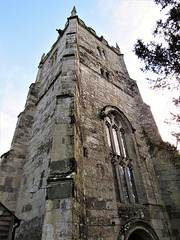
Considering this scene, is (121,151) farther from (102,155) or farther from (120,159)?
(102,155)

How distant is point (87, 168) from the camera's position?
5.29 meters

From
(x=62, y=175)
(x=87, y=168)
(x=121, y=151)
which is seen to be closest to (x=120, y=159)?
(x=121, y=151)

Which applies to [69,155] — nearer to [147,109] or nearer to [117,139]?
[117,139]

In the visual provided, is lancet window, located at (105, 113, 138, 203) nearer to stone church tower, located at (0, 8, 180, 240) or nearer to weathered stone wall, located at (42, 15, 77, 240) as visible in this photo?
stone church tower, located at (0, 8, 180, 240)

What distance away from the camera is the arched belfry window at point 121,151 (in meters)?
6.30

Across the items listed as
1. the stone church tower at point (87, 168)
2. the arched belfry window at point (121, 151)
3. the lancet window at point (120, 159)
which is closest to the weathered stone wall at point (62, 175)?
the stone church tower at point (87, 168)

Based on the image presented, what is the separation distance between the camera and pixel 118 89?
34.3 feet

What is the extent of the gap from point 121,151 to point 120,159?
57 centimetres

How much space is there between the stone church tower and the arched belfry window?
1.4 inches

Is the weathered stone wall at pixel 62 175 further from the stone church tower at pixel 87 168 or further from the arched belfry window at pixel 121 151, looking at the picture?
the arched belfry window at pixel 121 151

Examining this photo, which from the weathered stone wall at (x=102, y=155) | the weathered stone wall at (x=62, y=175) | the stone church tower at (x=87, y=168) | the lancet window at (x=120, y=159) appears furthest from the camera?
the lancet window at (x=120, y=159)

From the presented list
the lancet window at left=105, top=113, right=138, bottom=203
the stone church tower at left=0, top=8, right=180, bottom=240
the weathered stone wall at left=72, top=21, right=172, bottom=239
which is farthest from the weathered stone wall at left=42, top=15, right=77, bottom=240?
the lancet window at left=105, top=113, right=138, bottom=203

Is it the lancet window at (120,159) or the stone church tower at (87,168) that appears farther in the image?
the lancet window at (120,159)

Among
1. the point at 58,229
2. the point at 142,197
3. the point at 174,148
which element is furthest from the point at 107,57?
the point at 58,229
